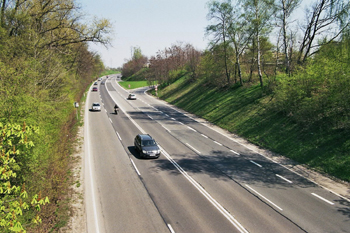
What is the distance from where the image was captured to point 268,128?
2562 cm

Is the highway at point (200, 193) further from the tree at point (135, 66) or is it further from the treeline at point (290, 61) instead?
the tree at point (135, 66)

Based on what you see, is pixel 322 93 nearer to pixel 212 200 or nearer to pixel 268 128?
pixel 268 128

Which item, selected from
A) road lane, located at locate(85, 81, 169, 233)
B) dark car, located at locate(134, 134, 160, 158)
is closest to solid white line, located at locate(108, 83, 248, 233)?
dark car, located at locate(134, 134, 160, 158)

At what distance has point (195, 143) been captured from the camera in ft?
79.2

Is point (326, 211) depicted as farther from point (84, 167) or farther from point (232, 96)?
point (232, 96)

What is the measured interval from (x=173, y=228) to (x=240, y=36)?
102 feet

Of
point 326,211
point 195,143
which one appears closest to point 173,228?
point 326,211

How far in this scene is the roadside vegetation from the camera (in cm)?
1948

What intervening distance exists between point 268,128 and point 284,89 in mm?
4459

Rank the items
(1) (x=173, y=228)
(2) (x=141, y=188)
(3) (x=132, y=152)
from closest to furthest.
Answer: (1) (x=173, y=228) → (2) (x=141, y=188) → (3) (x=132, y=152)

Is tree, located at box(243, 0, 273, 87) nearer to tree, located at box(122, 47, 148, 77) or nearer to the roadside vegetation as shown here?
the roadside vegetation

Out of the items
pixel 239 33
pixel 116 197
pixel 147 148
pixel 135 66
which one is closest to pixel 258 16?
pixel 239 33

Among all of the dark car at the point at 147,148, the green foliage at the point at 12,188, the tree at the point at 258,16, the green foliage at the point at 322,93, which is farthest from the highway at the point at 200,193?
the tree at the point at 258,16

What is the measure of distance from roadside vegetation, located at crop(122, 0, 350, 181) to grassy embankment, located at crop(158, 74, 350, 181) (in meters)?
0.06
